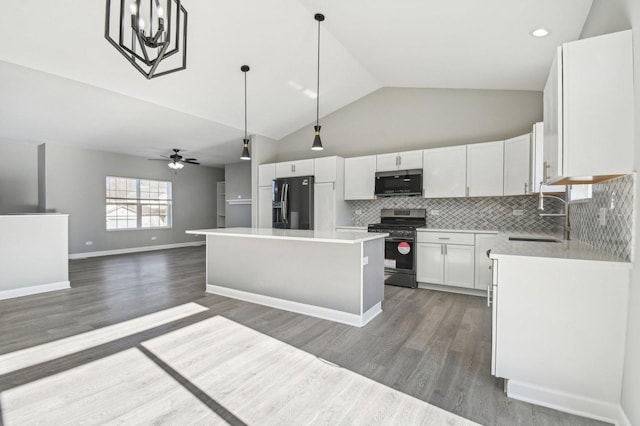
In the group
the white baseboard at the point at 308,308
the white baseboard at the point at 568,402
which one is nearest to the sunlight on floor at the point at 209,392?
the white baseboard at the point at 568,402

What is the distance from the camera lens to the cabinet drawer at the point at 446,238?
414 centimetres

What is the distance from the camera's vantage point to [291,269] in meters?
3.52

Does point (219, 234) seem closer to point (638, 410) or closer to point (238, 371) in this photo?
point (238, 371)

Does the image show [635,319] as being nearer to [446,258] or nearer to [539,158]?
[539,158]

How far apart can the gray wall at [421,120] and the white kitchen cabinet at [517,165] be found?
0.48m

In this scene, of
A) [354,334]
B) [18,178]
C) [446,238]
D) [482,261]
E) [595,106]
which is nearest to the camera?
[595,106]

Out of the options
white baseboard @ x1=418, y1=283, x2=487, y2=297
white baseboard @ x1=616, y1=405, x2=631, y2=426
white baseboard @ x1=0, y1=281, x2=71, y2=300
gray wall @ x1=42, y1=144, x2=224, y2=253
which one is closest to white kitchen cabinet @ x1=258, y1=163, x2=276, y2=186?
white baseboard @ x1=418, y1=283, x2=487, y2=297

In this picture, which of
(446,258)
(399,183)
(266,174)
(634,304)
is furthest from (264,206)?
(634,304)

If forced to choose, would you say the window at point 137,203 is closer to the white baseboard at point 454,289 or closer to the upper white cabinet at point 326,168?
the upper white cabinet at point 326,168

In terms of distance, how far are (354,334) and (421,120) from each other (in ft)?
12.2

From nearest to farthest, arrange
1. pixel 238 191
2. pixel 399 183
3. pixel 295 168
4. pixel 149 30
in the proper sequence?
pixel 149 30
pixel 399 183
pixel 295 168
pixel 238 191

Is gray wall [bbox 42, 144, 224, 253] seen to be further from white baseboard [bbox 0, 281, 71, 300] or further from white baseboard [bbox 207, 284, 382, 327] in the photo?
white baseboard [bbox 207, 284, 382, 327]

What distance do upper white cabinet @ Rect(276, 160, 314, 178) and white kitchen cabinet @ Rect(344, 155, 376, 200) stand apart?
0.70 meters

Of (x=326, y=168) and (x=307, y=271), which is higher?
(x=326, y=168)
